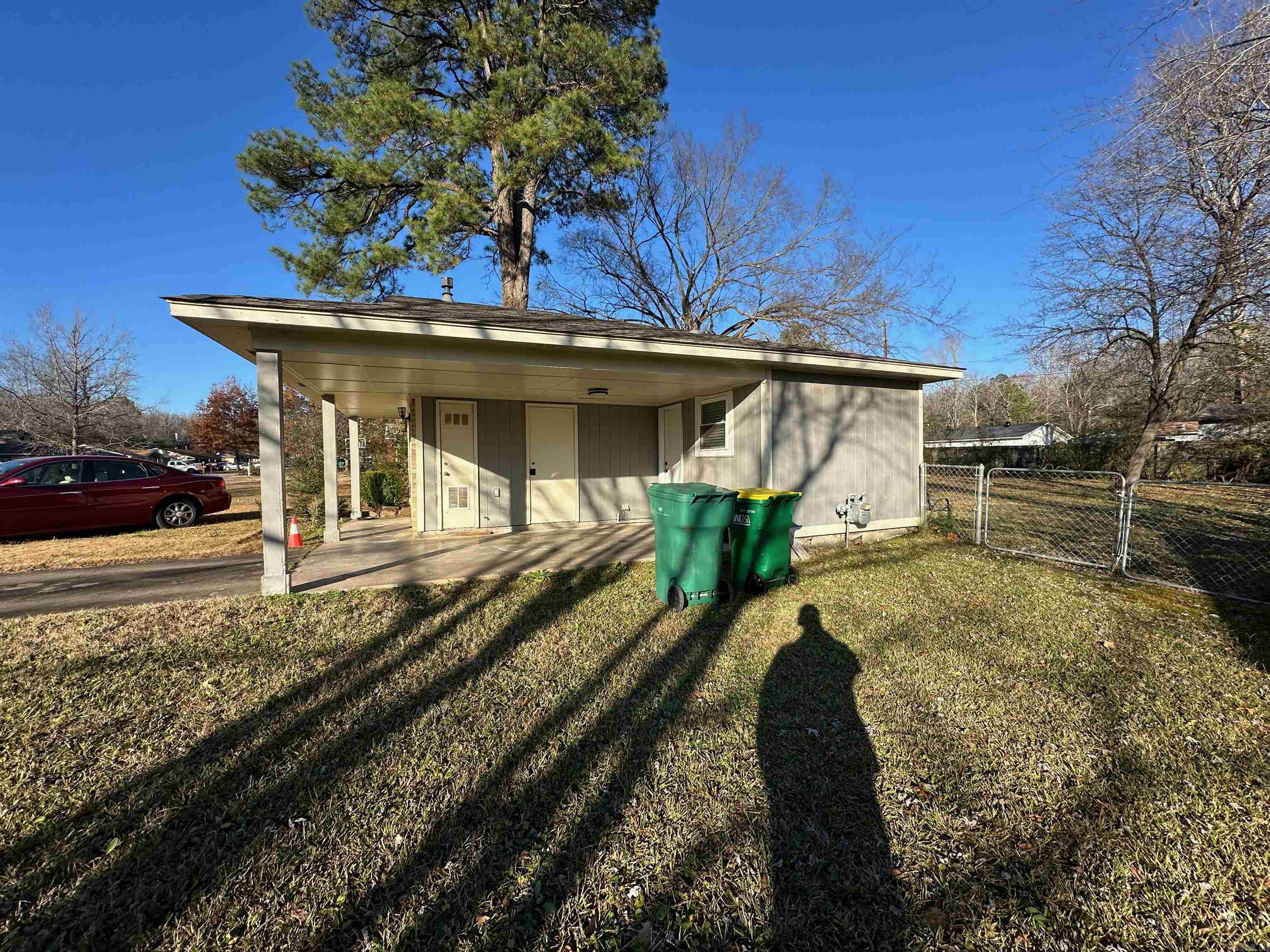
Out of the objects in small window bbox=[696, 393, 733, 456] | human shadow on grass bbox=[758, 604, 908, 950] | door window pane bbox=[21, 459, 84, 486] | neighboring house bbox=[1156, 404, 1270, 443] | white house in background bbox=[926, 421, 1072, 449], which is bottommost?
human shadow on grass bbox=[758, 604, 908, 950]

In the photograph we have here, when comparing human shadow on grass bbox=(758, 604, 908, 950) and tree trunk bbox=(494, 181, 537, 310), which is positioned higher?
tree trunk bbox=(494, 181, 537, 310)

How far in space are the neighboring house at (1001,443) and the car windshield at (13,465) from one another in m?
29.2

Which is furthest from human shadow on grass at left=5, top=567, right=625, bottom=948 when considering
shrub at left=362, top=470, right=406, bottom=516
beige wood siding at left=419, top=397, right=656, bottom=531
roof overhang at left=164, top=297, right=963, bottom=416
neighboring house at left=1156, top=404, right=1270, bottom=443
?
neighboring house at left=1156, top=404, right=1270, bottom=443

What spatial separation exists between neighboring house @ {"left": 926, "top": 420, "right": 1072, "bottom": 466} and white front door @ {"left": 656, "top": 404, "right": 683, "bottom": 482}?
20420 millimetres

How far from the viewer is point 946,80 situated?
8102 mm

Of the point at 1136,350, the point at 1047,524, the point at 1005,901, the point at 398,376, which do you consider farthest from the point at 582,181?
the point at 1136,350

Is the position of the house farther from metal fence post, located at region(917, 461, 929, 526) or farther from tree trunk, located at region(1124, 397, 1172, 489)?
tree trunk, located at region(1124, 397, 1172, 489)

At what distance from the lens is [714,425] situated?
7.43 meters

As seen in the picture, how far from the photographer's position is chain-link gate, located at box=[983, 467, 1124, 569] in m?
6.18

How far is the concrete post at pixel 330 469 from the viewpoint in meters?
7.66

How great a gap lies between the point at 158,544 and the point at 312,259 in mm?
6670

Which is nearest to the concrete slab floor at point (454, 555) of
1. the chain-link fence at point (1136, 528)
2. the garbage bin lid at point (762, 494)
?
the garbage bin lid at point (762, 494)

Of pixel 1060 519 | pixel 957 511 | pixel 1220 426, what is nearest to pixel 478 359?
pixel 957 511

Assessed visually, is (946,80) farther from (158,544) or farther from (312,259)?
(158,544)
